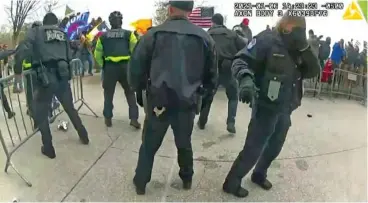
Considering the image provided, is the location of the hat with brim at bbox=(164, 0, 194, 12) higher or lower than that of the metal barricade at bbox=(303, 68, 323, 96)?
higher

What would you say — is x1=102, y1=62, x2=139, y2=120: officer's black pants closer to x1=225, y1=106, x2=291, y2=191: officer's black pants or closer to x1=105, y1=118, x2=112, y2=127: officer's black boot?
x1=105, y1=118, x2=112, y2=127: officer's black boot

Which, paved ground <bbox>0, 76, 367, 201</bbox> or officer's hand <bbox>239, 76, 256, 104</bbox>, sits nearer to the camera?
officer's hand <bbox>239, 76, 256, 104</bbox>

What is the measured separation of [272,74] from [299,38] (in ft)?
1.13

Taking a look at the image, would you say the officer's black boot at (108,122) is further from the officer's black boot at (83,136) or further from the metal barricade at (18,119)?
the officer's black boot at (83,136)

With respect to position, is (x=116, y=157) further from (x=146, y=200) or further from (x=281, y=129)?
(x=281, y=129)

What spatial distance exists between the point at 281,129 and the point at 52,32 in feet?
8.59

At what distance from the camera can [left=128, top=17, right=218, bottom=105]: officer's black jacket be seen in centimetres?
283

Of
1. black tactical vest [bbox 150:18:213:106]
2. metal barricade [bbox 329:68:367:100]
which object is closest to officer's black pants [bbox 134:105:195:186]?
black tactical vest [bbox 150:18:213:106]

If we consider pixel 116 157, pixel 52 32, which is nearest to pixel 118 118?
pixel 116 157

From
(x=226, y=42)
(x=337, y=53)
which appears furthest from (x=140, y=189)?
(x=337, y=53)

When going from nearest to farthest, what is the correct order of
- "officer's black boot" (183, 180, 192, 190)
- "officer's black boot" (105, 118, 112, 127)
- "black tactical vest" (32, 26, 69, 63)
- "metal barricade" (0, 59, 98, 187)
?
1. "officer's black boot" (183, 180, 192, 190)
2. "metal barricade" (0, 59, 98, 187)
3. "black tactical vest" (32, 26, 69, 63)
4. "officer's black boot" (105, 118, 112, 127)

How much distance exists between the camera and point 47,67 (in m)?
4.00

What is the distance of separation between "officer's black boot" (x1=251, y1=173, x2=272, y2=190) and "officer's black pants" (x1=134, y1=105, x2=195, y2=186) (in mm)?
643

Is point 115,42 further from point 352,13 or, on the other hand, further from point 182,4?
point 352,13
